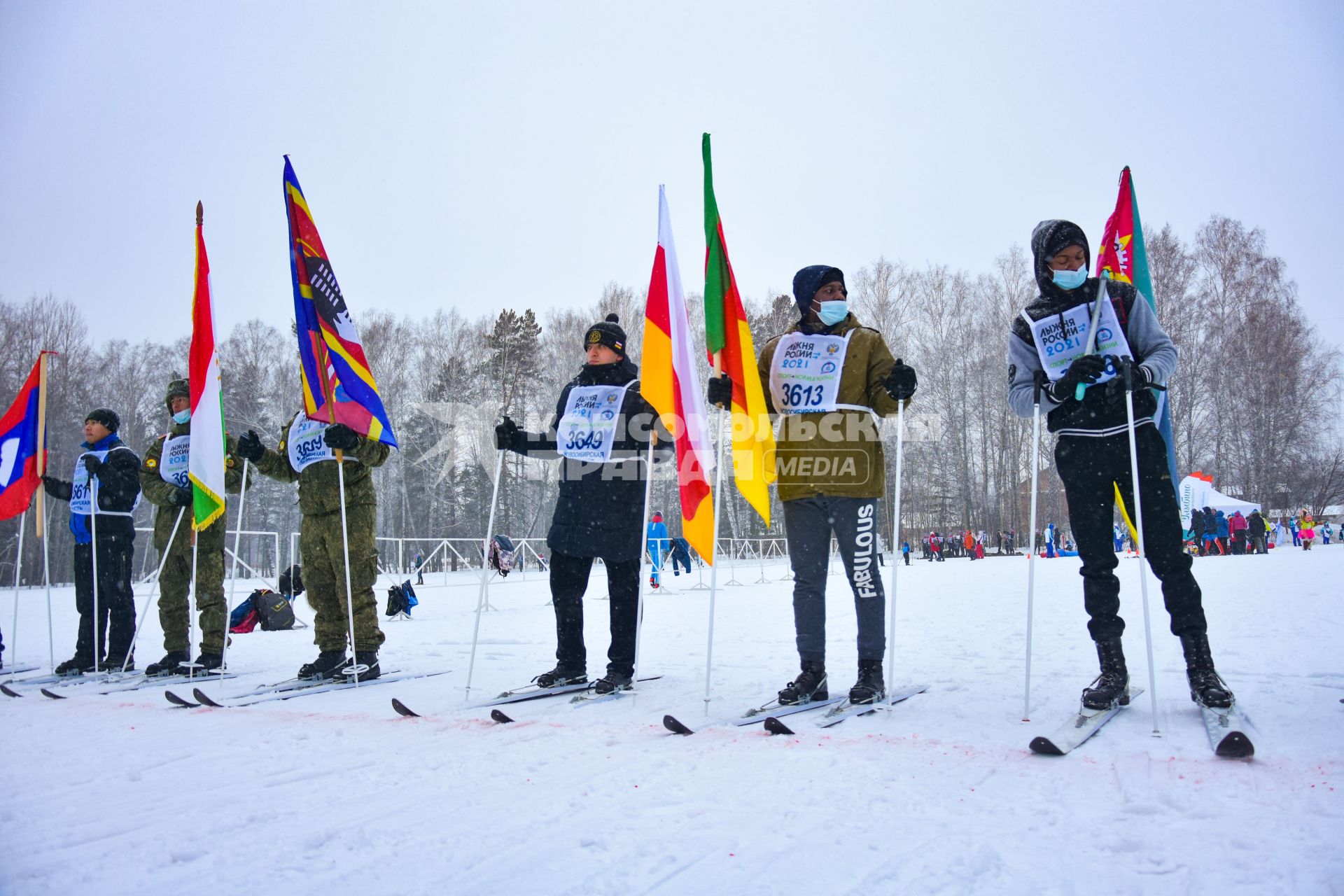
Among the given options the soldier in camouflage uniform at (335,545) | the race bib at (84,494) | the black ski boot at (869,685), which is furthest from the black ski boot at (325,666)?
the black ski boot at (869,685)

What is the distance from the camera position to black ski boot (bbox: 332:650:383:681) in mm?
4801

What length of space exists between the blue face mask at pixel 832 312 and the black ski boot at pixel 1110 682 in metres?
1.83

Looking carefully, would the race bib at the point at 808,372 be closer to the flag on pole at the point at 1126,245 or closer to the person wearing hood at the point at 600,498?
the person wearing hood at the point at 600,498

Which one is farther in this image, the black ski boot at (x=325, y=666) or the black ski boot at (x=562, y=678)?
the black ski boot at (x=325, y=666)

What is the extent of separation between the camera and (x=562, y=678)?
4.24 m

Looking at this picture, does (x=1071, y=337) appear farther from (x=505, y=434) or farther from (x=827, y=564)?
(x=505, y=434)

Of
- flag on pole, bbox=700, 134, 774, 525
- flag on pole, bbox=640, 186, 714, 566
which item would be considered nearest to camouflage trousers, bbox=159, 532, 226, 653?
flag on pole, bbox=640, 186, 714, 566

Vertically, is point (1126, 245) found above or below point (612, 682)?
above

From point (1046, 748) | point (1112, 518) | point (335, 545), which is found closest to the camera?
point (1046, 748)

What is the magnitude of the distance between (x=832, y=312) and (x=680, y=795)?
2451 millimetres

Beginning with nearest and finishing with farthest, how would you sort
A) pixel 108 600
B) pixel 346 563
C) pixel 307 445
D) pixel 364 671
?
pixel 346 563, pixel 364 671, pixel 307 445, pixel 108 600

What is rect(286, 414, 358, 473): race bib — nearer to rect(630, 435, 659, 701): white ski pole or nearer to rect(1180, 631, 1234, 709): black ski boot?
rect(630, 435, 659, 701): white ski pole

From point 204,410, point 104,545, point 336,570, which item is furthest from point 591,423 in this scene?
point 104,545

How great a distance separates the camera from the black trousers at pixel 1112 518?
305 cm
